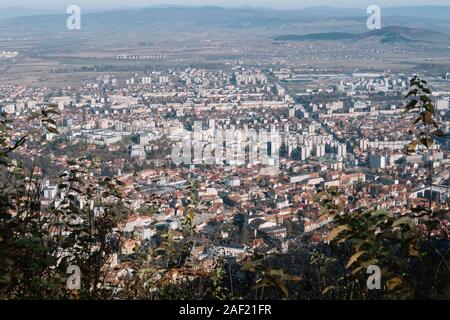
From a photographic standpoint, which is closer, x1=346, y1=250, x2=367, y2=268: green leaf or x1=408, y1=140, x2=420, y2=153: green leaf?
x1=346, y1=250, x2=367, y2=268: green leaf

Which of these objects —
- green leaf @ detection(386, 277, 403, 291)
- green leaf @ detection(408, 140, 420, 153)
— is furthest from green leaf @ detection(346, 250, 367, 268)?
green leaf @ detection(408, 140, 420, 153)

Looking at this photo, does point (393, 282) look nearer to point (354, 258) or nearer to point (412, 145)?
point (354, 258)

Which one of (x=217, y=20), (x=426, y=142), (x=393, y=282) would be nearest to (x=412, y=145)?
(x=426, y=142)

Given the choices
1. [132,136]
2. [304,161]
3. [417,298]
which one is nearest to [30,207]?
[417,298]

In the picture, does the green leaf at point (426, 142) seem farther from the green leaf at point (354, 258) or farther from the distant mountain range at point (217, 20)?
the distant mountain range at point (217, 20)

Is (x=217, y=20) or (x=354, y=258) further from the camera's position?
(x=217, y=20)

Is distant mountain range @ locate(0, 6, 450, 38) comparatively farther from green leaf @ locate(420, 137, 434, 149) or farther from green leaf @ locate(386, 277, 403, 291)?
green leaf @ locate(386, 277, 403, 291)

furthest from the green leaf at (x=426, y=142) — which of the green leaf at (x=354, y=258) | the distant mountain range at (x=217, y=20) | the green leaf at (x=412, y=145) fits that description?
the distant mountain range at (x=217, y=20)

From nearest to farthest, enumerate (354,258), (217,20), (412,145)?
1. (354,258)
2. (412,145)
3. (217,20)

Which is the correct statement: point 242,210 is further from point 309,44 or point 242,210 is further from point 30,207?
point 309,44
